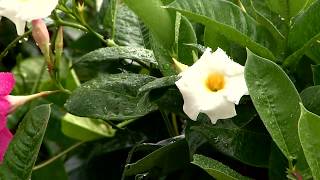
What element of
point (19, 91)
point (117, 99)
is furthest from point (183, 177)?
point (19, 91)

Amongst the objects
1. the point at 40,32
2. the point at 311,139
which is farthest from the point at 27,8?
the point at 311,139

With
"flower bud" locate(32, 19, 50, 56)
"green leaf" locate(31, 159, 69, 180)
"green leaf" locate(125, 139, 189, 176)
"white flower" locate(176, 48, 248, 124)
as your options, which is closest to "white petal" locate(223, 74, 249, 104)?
"white flower" locate(176, 48, 248, 124)

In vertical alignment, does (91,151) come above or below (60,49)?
below

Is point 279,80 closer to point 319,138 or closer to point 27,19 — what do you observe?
point 319,138

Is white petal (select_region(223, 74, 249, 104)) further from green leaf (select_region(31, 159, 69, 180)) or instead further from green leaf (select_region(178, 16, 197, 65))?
green leaf (select_region(31, 159, 69, 180))

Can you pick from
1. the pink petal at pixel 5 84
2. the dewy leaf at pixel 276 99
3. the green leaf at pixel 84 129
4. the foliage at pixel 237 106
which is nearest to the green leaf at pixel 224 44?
the foliage at pixel 237 106

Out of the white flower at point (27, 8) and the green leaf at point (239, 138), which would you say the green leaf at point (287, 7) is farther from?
the white flower at point (27, 8)
